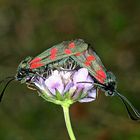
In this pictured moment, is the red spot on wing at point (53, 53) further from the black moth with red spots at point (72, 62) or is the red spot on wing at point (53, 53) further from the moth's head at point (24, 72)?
the moth's head at point (24, 72)

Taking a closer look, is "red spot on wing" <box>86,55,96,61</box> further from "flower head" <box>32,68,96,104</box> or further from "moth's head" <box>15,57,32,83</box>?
"moth's head" <box>15,57,32,83</box>

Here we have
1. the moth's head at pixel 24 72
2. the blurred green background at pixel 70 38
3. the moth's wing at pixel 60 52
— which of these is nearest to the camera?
the moth's wing at pixel 60 52

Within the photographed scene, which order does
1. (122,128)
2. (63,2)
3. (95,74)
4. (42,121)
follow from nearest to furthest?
(95,74) → (122,128) → (42,121) → (63,2)

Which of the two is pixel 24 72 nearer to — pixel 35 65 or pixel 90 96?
pixel 35 65

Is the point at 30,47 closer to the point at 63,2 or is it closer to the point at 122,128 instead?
the point at 63,2

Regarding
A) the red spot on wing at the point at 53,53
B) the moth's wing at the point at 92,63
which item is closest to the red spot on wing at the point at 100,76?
the moth's wing at the point at 92,63

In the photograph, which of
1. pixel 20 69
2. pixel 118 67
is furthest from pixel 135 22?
pixel 20 69
